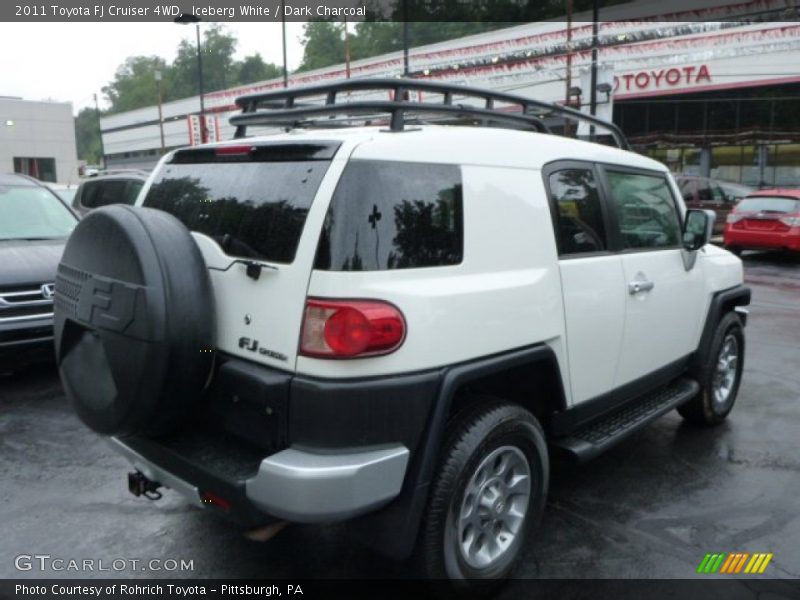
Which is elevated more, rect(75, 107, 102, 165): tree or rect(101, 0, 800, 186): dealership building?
rect(75, 107, 102, 165): tree

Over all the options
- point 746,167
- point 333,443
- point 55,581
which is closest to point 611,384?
point 333,443

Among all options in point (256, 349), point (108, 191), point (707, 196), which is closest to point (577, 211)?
point (256, 349)

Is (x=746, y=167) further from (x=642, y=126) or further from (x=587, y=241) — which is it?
(x=587, y=241)

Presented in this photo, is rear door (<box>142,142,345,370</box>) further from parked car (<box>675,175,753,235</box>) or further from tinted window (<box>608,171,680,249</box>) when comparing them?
parked car (<box>675,175,753,235</box>)

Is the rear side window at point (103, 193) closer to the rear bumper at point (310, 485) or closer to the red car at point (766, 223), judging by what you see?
the rear bumper at point (310, 485)

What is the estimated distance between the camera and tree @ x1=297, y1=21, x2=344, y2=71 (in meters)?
70.3

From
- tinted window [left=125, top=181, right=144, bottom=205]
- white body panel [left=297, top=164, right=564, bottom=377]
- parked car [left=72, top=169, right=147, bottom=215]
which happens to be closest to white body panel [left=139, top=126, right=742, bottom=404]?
white body panel [left=297, top=164, right=564, bottom=377]

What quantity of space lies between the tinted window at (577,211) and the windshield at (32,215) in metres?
5.34

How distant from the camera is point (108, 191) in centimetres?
1105

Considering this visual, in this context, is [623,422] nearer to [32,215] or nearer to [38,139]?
[32,215]

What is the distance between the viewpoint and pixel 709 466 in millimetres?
4293

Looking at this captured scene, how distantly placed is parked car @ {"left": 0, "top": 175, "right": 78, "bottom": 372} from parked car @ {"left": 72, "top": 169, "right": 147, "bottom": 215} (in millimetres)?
3673

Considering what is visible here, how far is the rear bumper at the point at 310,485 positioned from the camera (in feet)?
7.66

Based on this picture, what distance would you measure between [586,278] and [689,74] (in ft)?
80.0
